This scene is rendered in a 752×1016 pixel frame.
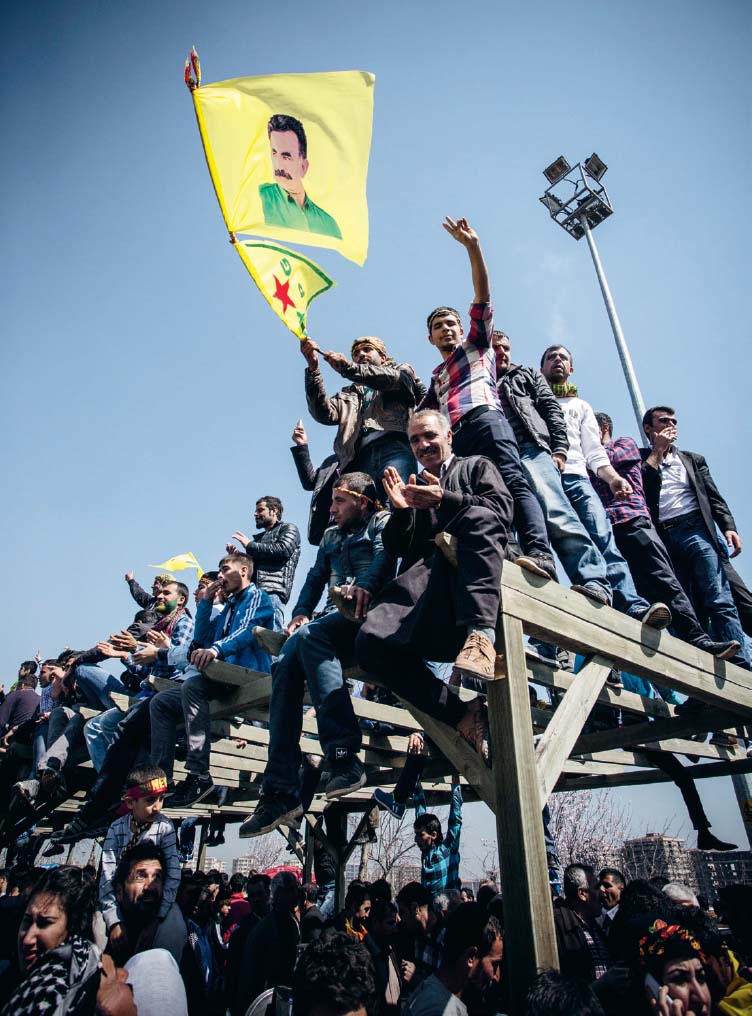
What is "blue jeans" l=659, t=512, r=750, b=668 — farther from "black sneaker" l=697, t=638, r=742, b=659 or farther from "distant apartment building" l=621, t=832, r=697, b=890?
"distant apartment building" l=621, t=832, r=697, b=890

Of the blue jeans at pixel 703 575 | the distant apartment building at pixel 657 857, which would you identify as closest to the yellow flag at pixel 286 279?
the blue jeans at pixel 703 575

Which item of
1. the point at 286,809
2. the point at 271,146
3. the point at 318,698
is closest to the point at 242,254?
the point at 271,146

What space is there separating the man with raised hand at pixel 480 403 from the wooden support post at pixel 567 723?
2.56 feet

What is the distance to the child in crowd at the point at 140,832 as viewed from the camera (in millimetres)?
3727

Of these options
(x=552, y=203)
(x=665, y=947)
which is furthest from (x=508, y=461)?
(x=552, y=203)

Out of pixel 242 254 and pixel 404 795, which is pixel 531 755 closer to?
pixel 404 795

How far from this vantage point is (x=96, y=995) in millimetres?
2453

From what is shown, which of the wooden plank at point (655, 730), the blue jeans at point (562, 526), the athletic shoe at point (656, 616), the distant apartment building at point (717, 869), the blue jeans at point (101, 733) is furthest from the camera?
the distant apartment building at point (717, 869)

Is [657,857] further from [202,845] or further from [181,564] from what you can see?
[181,564]

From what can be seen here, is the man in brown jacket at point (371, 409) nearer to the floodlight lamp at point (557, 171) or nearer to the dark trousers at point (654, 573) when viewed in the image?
the dark trousers at point (654, 573)

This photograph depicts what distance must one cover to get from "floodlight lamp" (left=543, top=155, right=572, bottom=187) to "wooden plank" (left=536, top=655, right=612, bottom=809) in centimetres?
1293

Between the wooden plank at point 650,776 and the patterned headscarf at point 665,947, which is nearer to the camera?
the patterned headscarf at point 665,947

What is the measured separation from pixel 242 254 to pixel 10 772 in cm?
755

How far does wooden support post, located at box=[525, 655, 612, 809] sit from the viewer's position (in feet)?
10.5
